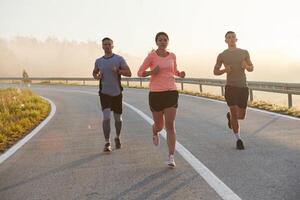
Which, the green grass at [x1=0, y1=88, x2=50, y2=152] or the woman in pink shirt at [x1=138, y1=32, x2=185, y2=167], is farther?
the green grass at [x1=0, y1=88, x2=50, y2=152]

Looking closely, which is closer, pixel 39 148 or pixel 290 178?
pixel 290 178

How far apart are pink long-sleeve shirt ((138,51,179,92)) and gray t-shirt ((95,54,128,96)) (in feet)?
5.02

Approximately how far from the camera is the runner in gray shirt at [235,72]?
8648 millimetres

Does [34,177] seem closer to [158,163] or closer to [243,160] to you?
[158,163]

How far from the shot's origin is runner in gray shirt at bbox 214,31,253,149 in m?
8.65

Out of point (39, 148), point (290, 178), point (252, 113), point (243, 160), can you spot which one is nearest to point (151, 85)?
point (243, 160)

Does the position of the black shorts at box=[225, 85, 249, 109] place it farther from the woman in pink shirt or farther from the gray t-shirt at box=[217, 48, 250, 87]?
the woman in pink shirt

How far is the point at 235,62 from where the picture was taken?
28.4 ft

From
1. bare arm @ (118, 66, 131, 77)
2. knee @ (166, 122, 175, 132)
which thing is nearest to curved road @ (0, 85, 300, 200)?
knee @ (166, 122, 175, 132)

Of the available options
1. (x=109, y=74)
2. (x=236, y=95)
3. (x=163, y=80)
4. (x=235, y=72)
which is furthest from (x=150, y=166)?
(x=235, y=72)

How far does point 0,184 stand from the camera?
6586mm

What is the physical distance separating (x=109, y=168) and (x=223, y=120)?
626cm

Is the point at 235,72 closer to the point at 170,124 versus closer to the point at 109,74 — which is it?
the point at 170,124

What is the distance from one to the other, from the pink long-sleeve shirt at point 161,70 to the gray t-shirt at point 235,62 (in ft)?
5.34
